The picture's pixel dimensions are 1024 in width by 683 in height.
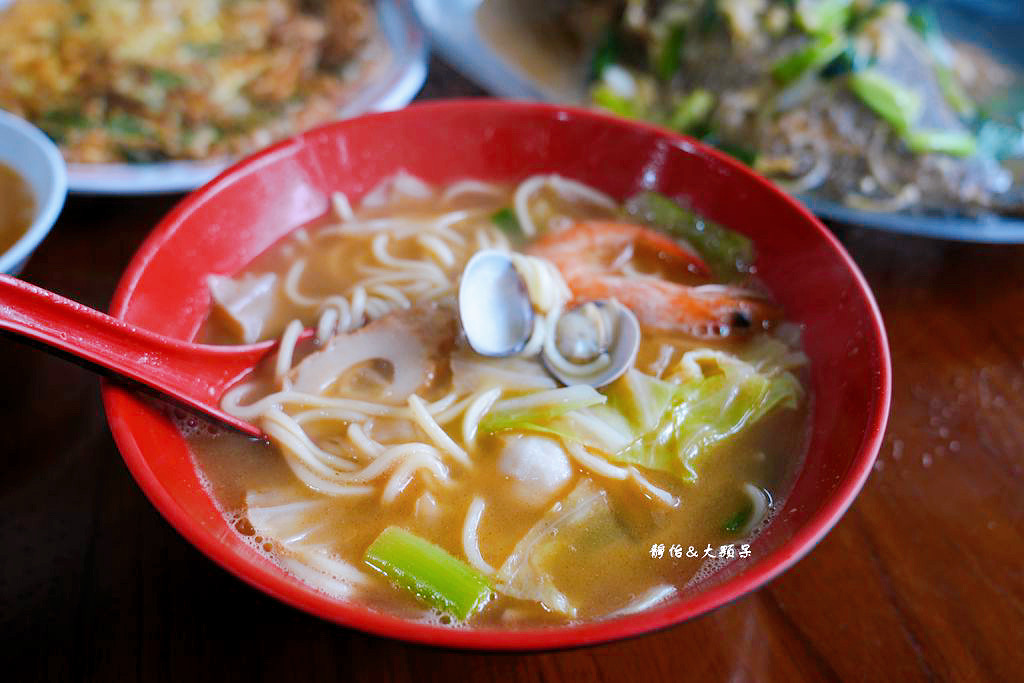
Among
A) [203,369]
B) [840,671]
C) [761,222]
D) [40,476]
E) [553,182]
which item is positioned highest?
[761,222]

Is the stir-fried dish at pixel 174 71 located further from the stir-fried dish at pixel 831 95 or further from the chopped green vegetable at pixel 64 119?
the stir-fried dish at pixel 831 95

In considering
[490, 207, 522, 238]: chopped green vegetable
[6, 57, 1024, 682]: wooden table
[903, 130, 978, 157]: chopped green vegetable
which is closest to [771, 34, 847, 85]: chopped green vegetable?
[903, 130, 978, 157]: chopped green vegetable

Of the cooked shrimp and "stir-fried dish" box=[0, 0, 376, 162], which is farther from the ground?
the cooked shrimp

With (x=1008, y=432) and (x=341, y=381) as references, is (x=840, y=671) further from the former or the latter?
(x=341, y=381)

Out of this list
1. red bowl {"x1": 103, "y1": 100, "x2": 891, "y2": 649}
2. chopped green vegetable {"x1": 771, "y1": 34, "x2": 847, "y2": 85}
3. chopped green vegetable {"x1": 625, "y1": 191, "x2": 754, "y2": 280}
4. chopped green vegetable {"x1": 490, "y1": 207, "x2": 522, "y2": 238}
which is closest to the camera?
red bowl {"x1": 103, "y1": 100, "x2": 891, "y2": 649}

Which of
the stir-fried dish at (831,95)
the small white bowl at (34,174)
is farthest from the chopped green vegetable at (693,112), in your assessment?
the small white bowl at (34,174)

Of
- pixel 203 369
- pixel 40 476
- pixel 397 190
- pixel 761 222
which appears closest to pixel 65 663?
Result: pixel 40 476

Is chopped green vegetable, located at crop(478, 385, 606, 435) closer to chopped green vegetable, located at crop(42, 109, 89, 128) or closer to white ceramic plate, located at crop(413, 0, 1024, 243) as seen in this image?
white ceramic plate, located at crop(413, 0, 1024, 243)
